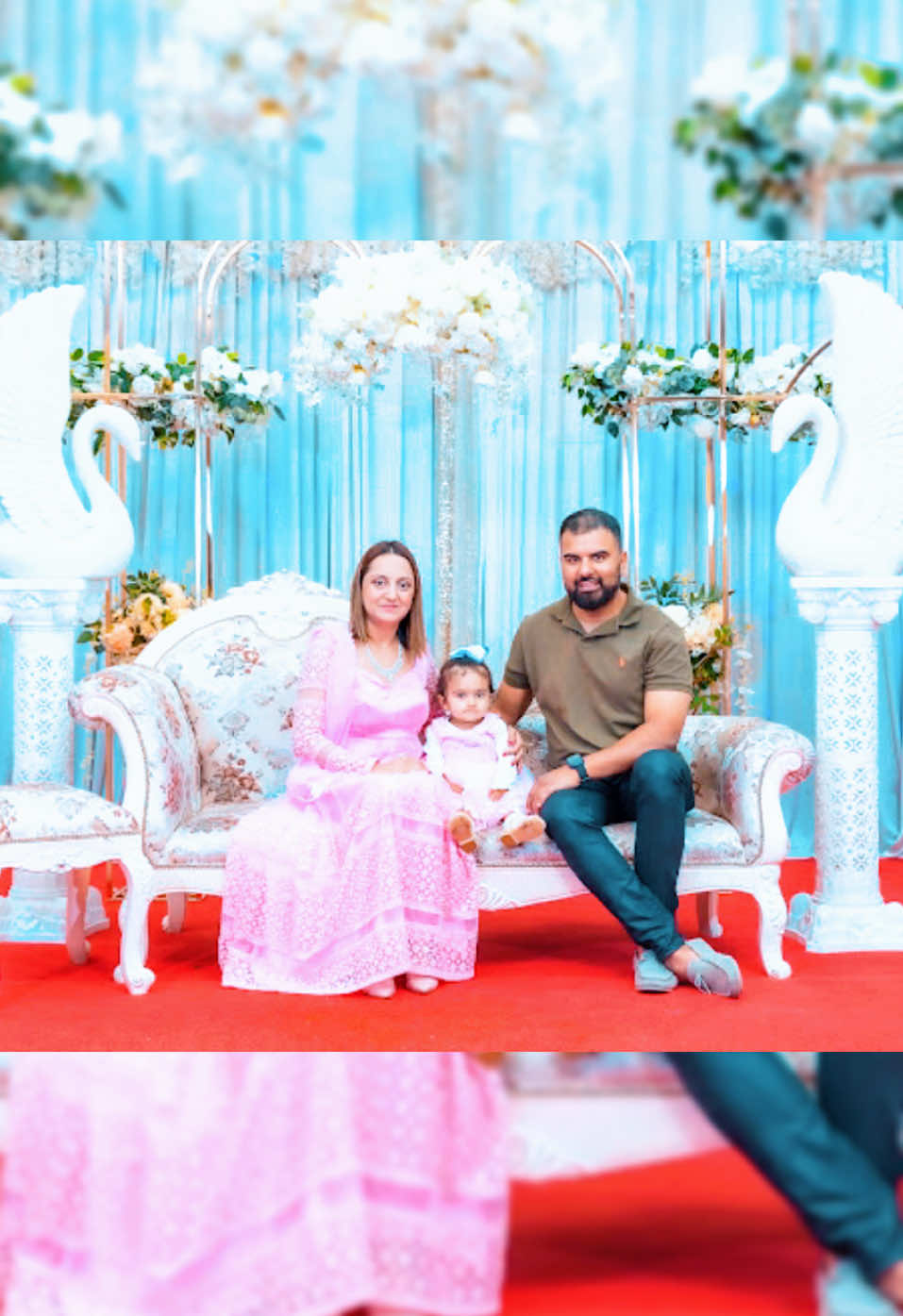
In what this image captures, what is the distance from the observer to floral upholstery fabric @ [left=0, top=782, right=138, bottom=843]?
3191 mm

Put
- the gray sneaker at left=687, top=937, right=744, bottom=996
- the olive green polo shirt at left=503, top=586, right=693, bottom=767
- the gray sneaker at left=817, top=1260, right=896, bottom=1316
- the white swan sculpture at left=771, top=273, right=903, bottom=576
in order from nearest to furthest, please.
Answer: the gray sneaker at left=817, top=1260, right=896, bottom=1316, the gray sneaker at left=687, top=937, right=744, bottom=996, the olive green polo shirt at left=503, top=586, right=693, bottom=767, the white swan sculpture at left=771, top=273, right=903, bottom=576

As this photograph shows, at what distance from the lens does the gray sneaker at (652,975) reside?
3.20 meters

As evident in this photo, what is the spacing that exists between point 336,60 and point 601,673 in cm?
244

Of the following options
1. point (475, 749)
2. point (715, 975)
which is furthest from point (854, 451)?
point (715, 975)

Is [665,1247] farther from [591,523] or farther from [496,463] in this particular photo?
[496,463]

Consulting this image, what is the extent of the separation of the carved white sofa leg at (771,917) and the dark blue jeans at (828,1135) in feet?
9.29

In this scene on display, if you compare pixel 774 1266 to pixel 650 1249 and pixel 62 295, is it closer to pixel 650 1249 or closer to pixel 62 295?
pixel 650 1249

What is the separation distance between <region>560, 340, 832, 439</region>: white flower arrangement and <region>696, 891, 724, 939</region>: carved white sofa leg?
5.72 feet

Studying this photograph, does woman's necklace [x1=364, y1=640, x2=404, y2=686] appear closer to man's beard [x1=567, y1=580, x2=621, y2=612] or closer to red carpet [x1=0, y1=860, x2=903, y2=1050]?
man's beard [x1=567, y1=580, x2=621, y2=612]

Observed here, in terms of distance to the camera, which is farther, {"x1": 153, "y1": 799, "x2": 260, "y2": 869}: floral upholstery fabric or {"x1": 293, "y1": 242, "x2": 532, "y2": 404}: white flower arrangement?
{"x1": 293, "y1": 242, "x2": 532, "y2": 404}: white flower arrangement

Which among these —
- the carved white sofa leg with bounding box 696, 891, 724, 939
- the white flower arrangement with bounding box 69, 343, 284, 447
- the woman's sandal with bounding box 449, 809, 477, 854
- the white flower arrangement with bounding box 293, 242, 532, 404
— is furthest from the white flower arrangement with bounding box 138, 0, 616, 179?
the white flower arrangement with bounding box 69, 343, 284, 447

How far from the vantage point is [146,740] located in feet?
11.0

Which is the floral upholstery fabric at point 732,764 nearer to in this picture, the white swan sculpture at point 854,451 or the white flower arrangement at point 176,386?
the white swan sculpture at point 854,451

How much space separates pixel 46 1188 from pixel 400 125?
1007 millimetres
